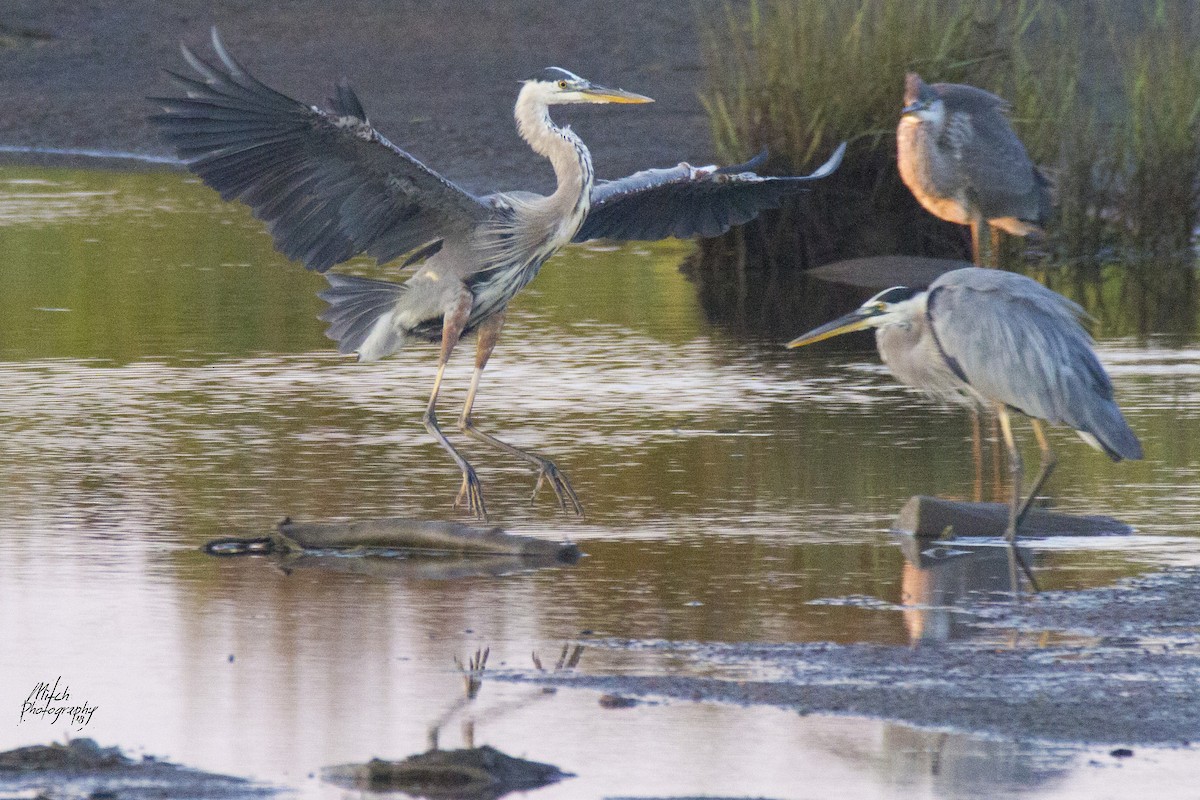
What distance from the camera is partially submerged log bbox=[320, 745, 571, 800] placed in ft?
14.7

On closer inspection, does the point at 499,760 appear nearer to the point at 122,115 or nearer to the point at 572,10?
the point at 122,115

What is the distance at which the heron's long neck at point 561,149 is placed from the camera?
7855 millimetres

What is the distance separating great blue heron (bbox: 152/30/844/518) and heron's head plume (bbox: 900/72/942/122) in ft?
11.7

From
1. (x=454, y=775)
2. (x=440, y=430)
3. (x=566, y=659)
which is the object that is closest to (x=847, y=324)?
(x=440, y=430)

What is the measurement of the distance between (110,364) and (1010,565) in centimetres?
523

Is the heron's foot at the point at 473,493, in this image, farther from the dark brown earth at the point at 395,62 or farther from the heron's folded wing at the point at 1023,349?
the dark brown earth at the point at 395,62

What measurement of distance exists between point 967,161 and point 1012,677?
283 inches

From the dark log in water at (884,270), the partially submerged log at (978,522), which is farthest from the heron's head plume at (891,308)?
the dark log in water at (884,270)

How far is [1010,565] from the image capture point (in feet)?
21.8

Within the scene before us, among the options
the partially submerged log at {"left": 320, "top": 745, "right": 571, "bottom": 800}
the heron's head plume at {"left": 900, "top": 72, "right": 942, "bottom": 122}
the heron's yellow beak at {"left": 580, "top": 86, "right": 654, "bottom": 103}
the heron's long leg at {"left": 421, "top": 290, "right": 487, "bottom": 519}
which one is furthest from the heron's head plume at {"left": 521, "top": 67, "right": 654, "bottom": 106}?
the heron's head plume at {"left": 900, "top": 72, "right": 942, "bottom": 122}

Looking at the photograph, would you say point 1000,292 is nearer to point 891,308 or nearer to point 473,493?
point 891,308

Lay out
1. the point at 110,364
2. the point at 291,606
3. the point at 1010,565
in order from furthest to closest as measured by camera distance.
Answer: the point at 110,364, the point at 1010,565, the point at 291,606

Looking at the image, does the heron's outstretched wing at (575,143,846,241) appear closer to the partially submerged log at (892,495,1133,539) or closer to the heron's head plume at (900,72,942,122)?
the partially submerged log at (892,495,1133,539)

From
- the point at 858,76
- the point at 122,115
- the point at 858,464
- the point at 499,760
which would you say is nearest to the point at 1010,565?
the point at 858,464
